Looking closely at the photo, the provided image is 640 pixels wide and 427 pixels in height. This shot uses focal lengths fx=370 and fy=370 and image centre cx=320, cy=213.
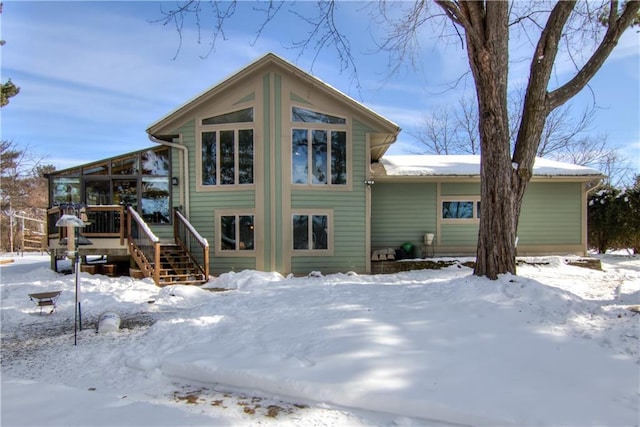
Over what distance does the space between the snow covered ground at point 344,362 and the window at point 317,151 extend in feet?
16.8

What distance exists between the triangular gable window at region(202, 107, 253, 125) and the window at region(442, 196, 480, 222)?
6787 millimetres

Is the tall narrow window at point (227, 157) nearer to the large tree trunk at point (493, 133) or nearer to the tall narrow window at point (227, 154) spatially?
the tall narrow window at point (227, 154)

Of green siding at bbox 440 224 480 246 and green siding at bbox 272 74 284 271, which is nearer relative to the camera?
green siding at bbox 272 74 284 271

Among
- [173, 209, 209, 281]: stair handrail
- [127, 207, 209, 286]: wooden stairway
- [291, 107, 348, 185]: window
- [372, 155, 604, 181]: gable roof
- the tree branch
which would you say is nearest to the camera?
the tree branch

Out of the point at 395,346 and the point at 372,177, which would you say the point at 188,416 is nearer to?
the point at 395,346

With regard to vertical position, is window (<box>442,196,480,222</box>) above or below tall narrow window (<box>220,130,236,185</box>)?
below

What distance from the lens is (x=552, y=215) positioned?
487 inches

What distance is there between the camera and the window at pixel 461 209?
12180 millimetres

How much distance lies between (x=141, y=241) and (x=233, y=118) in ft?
14.1

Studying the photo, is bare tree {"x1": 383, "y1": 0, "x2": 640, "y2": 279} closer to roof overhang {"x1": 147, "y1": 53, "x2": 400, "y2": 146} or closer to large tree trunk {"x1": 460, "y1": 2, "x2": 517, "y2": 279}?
large tree trunk {"x1": 460, "y1": 2, "x2": 517, "y2": 279}

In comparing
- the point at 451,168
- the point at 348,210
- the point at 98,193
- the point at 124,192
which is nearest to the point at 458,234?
the point at 451,168

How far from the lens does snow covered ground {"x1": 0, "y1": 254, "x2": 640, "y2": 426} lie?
2795 millimetres

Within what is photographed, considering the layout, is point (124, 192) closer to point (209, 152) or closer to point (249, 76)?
point (209, 152)

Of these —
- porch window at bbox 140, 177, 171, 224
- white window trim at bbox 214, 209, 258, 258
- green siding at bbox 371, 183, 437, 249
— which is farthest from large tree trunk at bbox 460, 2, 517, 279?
porch window at bbox 140, 177, 171, 224
